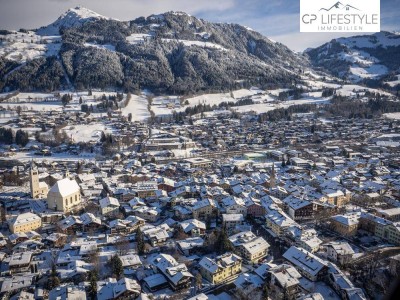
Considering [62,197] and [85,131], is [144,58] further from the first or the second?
[62,197]

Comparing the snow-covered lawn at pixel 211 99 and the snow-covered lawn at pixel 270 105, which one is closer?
the snow-covered lawn at pixel 270 105

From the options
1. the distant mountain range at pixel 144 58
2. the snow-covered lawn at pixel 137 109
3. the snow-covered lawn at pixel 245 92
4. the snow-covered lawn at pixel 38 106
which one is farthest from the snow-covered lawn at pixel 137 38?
the snow-covered lawn at pixel 38 106

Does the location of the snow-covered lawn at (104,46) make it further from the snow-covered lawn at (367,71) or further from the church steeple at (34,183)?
the church steeple at (34,183)

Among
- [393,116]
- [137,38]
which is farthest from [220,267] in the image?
[137,38]

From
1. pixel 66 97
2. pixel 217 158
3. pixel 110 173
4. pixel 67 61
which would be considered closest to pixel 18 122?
pixel 66 97

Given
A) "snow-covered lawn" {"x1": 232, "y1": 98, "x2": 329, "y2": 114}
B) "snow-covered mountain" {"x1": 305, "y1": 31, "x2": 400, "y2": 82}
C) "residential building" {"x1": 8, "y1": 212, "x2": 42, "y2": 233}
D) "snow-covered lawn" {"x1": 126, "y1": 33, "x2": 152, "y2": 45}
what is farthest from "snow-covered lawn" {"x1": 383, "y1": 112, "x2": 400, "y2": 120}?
"snow-covered lawn" {"x1": 126, "y1": 33, "x2": 152, "y2": 45}

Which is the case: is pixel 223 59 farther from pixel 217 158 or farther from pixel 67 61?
pixel 217 158
